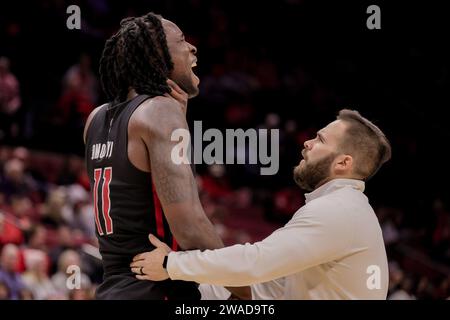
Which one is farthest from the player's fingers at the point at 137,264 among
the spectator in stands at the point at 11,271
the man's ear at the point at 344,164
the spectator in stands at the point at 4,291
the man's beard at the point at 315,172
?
the spectator in stands at the point at 11,271

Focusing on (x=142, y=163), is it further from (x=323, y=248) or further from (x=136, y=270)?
(x=323, y=248)

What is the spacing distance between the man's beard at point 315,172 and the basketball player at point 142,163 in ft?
1.54

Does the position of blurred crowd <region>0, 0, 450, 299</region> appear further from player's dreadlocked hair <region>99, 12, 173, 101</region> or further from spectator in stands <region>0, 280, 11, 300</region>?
player's dreadlocked hair <region>99, 12, 173, 101</region>

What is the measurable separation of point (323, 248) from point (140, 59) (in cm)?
96

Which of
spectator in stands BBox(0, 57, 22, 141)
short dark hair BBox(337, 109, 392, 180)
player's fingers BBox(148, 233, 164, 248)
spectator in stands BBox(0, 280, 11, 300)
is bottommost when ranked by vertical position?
spectator in stands BBox(0, 280, 11, 300)

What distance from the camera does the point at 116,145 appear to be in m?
2.85

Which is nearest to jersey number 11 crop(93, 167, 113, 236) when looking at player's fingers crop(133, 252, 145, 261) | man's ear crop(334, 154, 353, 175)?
player's fingers crop(133, 252, 145, 261)

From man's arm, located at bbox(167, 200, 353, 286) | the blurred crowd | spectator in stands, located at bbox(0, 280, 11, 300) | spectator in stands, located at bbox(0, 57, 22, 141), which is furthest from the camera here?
spectator in stands, located at bbox(0, 57, 22, 141)

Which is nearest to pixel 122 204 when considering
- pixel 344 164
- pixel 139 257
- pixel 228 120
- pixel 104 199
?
pixel 104 199

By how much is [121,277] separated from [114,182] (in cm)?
34

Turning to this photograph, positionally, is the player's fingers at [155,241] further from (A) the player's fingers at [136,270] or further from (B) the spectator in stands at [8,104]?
(B) the spectator in stands at [8,104]

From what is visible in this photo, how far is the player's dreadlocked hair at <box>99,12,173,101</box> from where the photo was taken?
2.91 metres

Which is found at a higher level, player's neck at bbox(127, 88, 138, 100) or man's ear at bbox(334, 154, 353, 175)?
Result: player's neck at bbox(127, 88, 138, 100)
